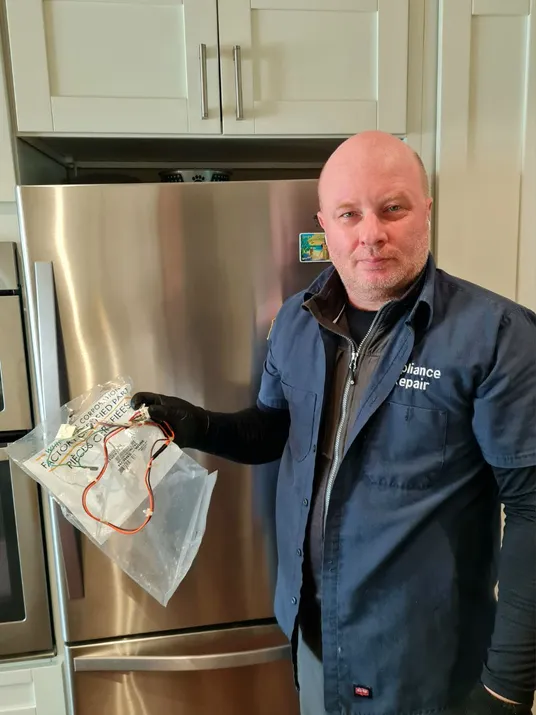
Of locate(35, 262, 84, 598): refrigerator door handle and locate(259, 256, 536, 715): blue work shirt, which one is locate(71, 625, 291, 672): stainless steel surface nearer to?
locate(35, 262, 84, 598): refrigerator door handle

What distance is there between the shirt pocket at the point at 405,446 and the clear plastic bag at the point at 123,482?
36 centimetres

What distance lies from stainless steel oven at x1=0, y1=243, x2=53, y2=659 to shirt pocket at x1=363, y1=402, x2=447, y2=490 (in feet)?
2.51

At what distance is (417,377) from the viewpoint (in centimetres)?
86

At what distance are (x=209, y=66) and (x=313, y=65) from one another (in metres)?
0.23

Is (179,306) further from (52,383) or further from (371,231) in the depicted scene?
(371,231)

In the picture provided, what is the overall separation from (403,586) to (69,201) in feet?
3.04

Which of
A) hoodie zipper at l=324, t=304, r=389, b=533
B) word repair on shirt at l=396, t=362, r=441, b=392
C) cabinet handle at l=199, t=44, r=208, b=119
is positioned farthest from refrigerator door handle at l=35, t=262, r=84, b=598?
word repair on shirt at l=396, t=362, r=441, b=392

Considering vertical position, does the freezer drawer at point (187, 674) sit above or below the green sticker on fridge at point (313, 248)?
below

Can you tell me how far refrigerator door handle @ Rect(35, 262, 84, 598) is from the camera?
110 cm

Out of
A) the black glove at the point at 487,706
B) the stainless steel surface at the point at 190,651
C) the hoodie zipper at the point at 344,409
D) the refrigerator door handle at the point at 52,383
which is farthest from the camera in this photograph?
the stainless steel surface at the point at 190,651

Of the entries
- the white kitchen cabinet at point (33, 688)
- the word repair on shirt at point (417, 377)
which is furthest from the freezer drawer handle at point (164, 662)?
the word repair on shirt at point (417, 377)

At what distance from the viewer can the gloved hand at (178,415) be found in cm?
100

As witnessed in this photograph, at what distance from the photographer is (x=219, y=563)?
123cm

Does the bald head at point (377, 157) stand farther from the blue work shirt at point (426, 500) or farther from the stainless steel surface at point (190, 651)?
the stainless steel surface at point (190, 651)
